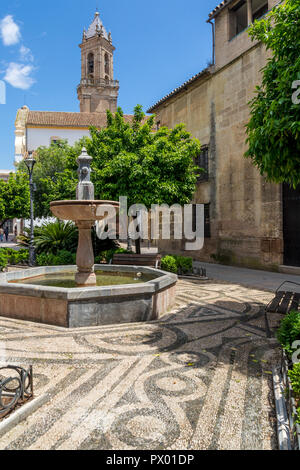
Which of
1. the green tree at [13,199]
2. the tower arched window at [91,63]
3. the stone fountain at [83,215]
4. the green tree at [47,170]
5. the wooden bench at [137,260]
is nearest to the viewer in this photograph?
the stone fountain at [83,215]

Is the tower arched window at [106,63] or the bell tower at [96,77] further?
the tower arched window at [106,63]

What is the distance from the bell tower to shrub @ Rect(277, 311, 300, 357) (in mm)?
47743

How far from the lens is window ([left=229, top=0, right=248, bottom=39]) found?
47.3ft

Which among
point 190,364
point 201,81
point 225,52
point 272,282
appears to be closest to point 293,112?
point 190,364

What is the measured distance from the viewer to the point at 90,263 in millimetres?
6484

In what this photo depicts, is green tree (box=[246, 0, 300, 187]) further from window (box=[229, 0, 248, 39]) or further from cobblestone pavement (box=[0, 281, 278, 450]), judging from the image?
window (box=[229, 0, 248, 39])

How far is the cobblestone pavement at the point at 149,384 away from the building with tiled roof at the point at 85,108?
122ft

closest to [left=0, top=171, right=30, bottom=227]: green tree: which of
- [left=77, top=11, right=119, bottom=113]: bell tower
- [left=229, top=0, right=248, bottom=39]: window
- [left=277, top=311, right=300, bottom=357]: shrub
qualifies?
[left=229, top=0, right=248, bottom=39]: window

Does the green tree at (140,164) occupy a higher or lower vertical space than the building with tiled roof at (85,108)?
lower

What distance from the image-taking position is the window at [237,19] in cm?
1443

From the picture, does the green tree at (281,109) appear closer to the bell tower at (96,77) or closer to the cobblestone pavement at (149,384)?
the cobblestone pavement at (149,384)

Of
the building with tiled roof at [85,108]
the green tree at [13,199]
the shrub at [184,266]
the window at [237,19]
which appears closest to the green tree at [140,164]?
the shrub at [184,266]

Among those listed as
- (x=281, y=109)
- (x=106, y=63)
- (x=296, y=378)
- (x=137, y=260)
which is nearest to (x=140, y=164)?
(x=137, y=260)

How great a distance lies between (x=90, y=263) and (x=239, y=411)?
14.0 feet
